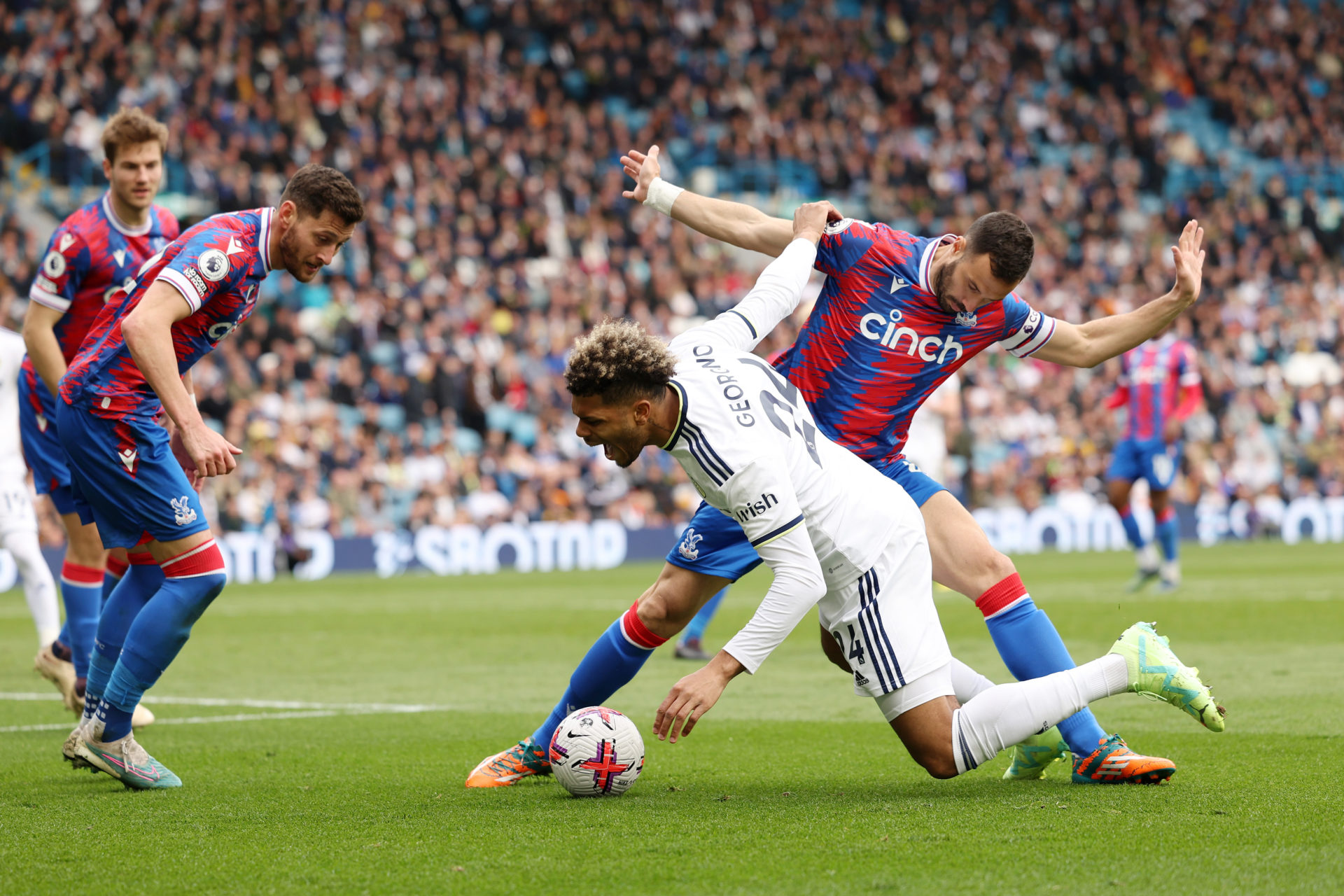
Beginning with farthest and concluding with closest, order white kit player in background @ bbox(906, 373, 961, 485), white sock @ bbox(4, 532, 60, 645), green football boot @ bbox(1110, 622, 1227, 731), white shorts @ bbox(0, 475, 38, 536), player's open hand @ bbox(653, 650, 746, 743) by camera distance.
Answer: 1. white kit player in background @ bbox(906, 373, 961, 485)
2. white shorts @ bbox(0, 475, 38, 536)
3. white sock @ bbox(4, 532, 60, 645)
4. green football boot @ bbox(1110, 622, 1227, 731)
5. player's open hand @ bbox(653, 650, 746, 743)

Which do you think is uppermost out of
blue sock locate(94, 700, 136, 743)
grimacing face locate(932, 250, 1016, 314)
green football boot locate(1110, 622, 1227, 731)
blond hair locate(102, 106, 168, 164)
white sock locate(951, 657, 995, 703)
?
blond hair locate(102, 106, 168, 164)

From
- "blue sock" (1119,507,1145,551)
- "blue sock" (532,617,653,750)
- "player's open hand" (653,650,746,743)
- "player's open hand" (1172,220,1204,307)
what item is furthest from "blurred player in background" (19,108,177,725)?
"blue sock" (1119,507,1145,551)

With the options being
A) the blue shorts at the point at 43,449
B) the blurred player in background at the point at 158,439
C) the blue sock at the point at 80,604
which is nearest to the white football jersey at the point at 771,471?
the blurred player in background at the point at 158,439

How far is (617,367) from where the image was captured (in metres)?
4.52

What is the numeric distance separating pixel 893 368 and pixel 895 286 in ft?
1.06

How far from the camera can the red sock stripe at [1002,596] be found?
5469 millimetres

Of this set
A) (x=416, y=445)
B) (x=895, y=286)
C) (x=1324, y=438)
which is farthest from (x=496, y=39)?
(x=895, y=286)

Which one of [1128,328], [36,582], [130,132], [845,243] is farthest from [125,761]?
[1128,328]

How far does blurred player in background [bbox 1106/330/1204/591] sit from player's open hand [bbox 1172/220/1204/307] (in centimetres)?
930

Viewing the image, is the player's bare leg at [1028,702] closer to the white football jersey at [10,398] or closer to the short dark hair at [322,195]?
the short dark hair at [322,195]

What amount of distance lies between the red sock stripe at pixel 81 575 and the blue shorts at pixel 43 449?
0.99ft

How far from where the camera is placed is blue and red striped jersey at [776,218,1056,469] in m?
5.86

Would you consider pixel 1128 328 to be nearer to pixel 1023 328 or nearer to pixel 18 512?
pixel 1023 328

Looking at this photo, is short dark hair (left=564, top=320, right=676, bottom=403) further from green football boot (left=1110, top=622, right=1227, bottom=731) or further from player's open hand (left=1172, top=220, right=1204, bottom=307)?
player's open hand (left=1172, top=220, right=1204, bottom=307)
